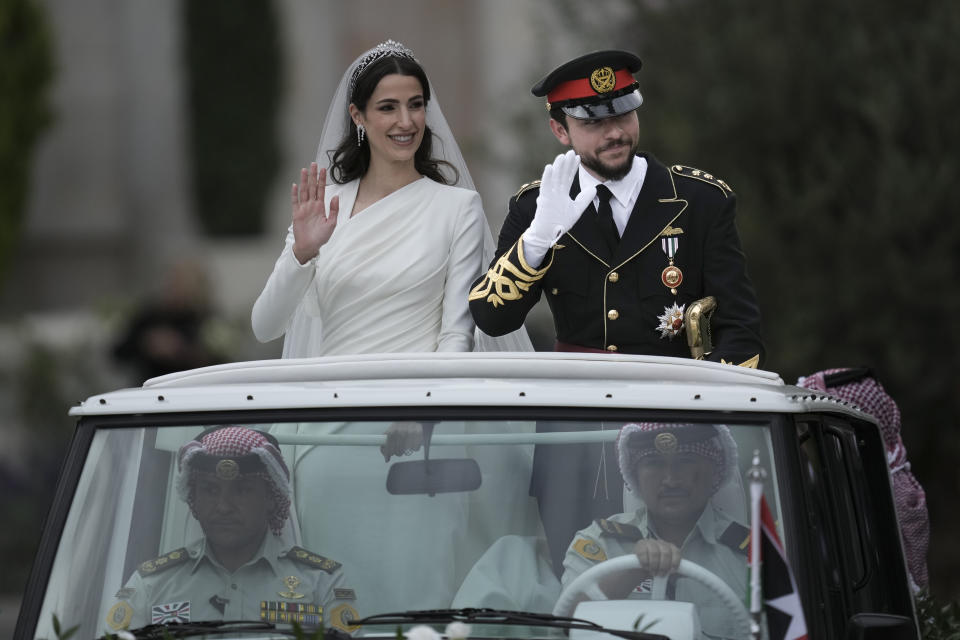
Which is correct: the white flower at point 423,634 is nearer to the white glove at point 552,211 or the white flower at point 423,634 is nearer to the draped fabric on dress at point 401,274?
the white glove at point 552,211

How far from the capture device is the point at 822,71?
10367mm

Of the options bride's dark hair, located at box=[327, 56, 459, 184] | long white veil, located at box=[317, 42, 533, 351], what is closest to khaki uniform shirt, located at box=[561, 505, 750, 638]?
long white veil, located at box=[317, 42, 533, 351]

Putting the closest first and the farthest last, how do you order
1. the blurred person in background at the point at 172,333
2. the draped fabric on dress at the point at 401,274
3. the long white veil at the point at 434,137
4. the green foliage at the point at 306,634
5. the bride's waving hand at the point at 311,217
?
the green foliage at the point at 306,634 → the bride's waving hand at the point at 311,217 → the draped fabric on dress at the point at 401,274 → the long white veil at the point at 434,137 → the blurred person in background at the point at 172,333

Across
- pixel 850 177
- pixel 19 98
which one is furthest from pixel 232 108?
pixel 850 177

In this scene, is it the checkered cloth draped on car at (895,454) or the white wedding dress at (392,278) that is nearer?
the white wedding dress at (392,278)

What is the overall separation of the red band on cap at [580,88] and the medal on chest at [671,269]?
450mm

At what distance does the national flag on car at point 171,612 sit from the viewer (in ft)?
12.4

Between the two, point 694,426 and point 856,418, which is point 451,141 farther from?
point 694,426

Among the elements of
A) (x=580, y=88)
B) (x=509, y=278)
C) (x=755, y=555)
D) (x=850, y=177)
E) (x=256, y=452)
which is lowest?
(x=755, y=555)

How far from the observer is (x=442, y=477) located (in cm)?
374

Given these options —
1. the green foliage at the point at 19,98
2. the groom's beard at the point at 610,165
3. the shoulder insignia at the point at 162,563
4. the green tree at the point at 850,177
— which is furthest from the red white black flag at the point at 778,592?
the green foliage at the point at 19,98

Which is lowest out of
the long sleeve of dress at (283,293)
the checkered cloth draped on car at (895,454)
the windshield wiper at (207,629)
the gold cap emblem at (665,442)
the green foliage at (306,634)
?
the green foliage at (306,634)

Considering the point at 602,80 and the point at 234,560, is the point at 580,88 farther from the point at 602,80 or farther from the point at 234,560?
the point at 234,560

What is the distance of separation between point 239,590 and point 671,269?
1.75 meters
